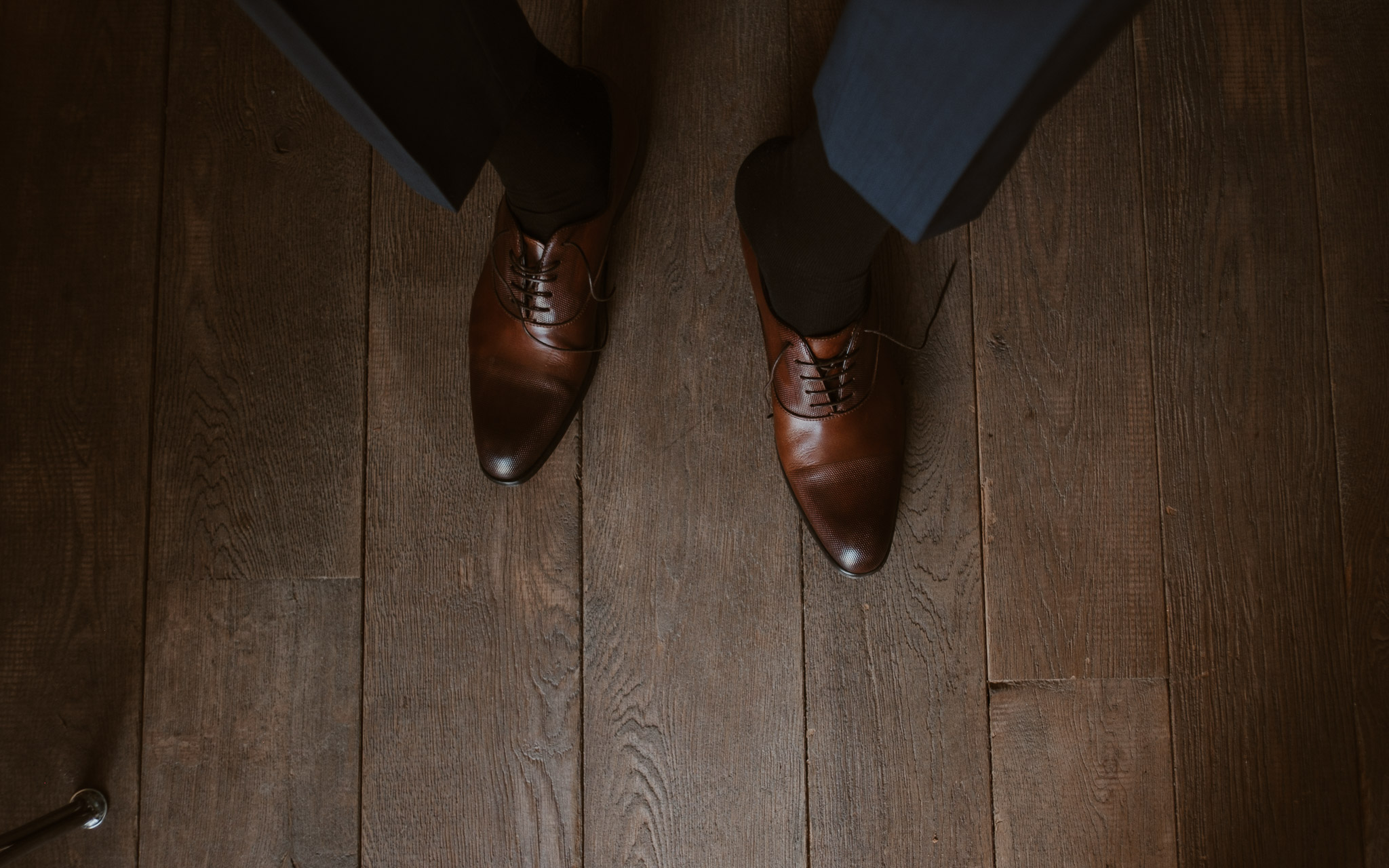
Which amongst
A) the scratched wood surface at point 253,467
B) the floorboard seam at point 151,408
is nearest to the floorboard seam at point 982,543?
the scratched wood surface at point 253,467

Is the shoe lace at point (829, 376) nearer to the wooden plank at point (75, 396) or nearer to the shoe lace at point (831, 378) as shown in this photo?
the shoe lace at point (831, 378)

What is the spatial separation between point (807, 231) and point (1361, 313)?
0.68 metres

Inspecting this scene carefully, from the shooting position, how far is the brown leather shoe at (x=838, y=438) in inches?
33.5

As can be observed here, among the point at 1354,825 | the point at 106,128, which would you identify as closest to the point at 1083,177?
the point at 1354,825

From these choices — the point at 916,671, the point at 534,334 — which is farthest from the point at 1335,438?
the point at 534,334

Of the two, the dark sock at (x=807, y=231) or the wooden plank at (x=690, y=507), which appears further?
the wooden plank at (x=690, y=507)

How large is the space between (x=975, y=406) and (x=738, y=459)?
26 centimetres

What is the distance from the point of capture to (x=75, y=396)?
0.92m

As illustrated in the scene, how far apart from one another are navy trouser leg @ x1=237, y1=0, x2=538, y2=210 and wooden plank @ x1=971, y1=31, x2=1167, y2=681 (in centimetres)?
58

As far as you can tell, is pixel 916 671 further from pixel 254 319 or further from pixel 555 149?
pixel 254 319

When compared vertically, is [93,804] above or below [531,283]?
below

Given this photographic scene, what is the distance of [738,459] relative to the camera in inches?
35.6

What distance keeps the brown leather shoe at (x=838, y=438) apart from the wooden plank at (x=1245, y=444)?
1.05 feet

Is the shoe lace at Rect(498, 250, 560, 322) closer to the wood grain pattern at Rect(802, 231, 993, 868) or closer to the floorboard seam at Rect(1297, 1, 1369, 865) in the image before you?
the wood grain pattern at Rect(802, 231, 993, 868)
